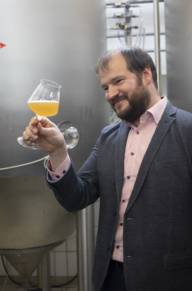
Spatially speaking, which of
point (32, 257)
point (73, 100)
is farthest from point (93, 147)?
point (32, 257)

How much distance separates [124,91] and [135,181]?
25 cm

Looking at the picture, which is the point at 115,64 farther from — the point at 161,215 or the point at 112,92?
the point at 161,215

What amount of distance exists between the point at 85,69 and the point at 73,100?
0.38ft

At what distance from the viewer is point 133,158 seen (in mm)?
1044

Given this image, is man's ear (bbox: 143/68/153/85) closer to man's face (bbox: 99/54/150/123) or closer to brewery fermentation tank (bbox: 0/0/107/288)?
man's face (bbox: 99/54/150/123)

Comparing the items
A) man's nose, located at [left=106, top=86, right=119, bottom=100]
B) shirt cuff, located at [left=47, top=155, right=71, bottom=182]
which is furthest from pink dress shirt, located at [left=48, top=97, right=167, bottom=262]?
man's nose, located at [left=106, top=86, right=119, bottom=100]

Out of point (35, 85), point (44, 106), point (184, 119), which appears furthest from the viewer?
point (35, 85)

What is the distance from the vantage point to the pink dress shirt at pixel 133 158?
1028 millimetres

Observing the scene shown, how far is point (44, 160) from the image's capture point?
1.16 metres

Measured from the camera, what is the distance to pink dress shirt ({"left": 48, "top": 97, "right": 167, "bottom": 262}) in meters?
1.03

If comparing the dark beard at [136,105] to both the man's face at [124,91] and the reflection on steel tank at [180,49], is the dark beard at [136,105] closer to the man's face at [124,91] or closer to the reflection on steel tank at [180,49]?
the man's face at [124,91]

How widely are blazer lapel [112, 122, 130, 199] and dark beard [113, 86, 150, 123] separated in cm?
6

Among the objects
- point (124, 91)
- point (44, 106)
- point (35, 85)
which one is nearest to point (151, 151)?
point (124, 91)

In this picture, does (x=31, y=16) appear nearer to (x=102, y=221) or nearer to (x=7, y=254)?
(x=102, y=221)
